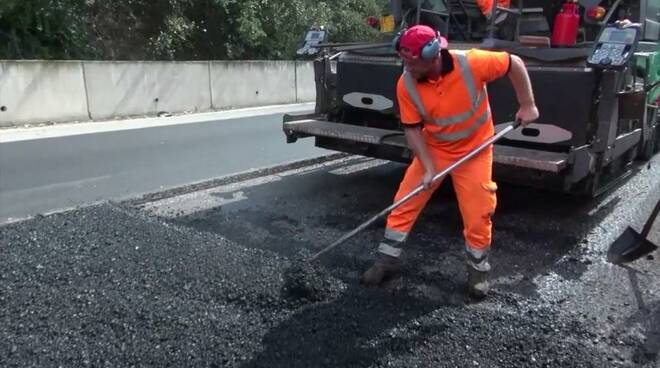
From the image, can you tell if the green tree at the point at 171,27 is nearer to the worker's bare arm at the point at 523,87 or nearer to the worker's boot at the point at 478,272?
the worker's bare arm at the point at 523,87

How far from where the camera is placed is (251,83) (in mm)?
15000

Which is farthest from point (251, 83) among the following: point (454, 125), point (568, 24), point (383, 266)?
point (454, 125)

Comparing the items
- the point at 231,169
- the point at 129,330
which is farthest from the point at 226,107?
the point at 129,330

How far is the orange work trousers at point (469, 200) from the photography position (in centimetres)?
337

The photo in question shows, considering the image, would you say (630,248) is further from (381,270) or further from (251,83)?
(251,83)

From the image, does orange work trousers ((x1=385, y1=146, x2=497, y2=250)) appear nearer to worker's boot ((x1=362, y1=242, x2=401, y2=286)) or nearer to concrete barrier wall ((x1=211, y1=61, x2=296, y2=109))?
worker's boot ((x1=362, y1=242, x2=401, y2=286))

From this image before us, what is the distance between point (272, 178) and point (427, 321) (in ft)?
12.1

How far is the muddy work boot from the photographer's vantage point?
3.61 meters

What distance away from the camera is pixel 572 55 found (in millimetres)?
4293

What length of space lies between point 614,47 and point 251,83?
1182 cm

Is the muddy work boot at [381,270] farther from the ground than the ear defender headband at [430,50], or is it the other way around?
the ear defender headband at [430,50]

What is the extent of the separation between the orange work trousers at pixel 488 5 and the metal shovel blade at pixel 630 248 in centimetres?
259

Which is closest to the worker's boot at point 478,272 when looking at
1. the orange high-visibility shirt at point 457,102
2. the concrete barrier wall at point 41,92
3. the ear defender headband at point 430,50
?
the orange high-visibility shirt at point 457,102

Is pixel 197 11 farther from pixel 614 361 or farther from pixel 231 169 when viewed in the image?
pixel 614 361
